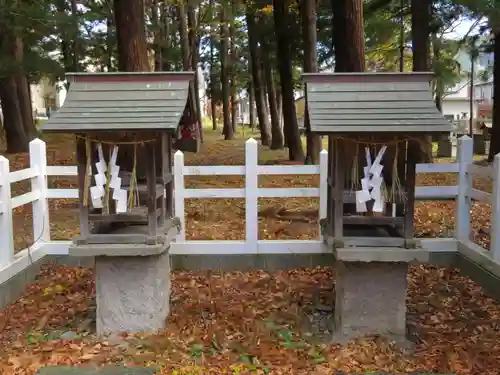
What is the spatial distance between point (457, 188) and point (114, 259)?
4.23m

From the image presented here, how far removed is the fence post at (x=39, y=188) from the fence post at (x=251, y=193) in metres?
2.51

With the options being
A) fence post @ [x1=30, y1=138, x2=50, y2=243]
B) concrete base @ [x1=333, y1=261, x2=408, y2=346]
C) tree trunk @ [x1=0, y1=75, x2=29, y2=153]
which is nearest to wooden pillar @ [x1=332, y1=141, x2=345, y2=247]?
concrete base @ [x1=333, y1=261, x2=408, y2=346]

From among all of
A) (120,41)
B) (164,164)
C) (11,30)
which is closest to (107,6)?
(11,30)

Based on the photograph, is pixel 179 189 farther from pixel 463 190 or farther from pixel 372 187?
pixel 463 190

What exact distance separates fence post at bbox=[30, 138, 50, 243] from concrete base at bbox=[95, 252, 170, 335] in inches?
81.3

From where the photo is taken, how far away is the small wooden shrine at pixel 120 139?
15.0 ft

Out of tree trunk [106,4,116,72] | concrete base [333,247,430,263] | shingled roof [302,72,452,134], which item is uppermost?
tree trunk [106,4,116,72]

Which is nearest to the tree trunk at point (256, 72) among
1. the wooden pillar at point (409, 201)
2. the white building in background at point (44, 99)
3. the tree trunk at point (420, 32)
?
the tree trunk at point (420, 32)

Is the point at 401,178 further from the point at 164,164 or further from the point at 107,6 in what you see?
the point at 107,6

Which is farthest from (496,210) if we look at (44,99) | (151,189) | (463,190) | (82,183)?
(44,99)

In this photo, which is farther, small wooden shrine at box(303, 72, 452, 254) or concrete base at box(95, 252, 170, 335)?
concrete base at box(95, 252, 170, 335)

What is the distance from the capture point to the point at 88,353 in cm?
461

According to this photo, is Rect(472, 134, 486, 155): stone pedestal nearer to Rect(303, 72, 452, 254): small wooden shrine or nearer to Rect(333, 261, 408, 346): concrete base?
Rect(303, 72, 452, 254): small wooden shrine

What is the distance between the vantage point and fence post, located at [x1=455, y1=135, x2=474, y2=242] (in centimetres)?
654
